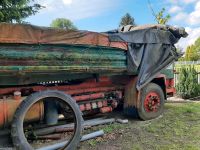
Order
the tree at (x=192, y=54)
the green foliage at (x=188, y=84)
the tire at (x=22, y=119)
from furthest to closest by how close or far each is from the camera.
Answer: the tree at (x=192, y=54), the green foliage at (x=188, y=84), the tire at (x=22, y=119)

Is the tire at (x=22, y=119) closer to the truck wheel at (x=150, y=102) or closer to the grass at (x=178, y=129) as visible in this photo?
the grass at (x=178, y=129)

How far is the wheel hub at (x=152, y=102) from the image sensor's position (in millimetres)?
8250

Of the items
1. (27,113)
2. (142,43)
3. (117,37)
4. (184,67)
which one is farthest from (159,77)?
(184,67)

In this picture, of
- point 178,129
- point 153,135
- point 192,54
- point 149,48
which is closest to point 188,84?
point 149,48

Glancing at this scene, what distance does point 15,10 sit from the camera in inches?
600

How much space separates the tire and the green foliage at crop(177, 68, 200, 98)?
795 cm

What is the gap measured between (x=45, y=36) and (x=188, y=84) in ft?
27.7

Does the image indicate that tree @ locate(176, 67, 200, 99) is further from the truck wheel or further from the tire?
the tire

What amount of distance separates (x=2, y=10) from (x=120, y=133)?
10.3 m

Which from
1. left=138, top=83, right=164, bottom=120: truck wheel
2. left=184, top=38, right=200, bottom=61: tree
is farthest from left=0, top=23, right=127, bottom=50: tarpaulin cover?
left=184, top=38, right=200, bottom=61: tree

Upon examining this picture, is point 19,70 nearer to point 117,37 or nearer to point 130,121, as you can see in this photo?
point 117,37

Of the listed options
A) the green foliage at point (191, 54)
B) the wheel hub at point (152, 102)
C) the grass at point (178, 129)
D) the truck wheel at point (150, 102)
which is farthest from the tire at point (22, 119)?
the green foliage at point (191, 54)

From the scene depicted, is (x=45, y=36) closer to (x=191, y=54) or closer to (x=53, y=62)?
(x=53, y=62)

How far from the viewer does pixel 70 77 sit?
22.4 feet
